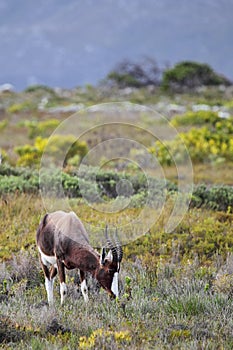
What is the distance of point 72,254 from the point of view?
15.9 feet

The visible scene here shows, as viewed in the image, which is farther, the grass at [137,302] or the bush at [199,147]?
the bush at [199,147]

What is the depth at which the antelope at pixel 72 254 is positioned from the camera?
182 inches

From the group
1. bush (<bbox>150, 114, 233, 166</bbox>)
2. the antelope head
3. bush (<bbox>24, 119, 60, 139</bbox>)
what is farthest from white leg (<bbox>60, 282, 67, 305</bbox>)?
bush (<bbox>24, 119, 60, 139</bbox>)

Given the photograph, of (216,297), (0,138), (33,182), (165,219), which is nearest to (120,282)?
(216,297)

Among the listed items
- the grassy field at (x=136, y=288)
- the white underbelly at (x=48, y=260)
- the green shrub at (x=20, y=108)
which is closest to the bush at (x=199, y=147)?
the grassy field at (x=136, y=288)

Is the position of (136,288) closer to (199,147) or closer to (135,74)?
(199,147)

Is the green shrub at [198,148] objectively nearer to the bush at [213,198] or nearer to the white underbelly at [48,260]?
the bush at [213,198]

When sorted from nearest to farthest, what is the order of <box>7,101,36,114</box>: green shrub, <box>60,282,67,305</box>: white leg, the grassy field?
1. the grassy field
2. <box>60,282,67,305</box>: white leg
3. <box>7,101,36,114</box>: green shrub

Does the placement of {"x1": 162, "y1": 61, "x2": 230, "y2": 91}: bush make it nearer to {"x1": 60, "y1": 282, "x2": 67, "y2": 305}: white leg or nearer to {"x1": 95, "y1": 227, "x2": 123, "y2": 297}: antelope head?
{"x1": 60, "y1": 282, "x2": 67, "y2": 305}: white leg

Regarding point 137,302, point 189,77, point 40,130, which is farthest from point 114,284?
point 189,77

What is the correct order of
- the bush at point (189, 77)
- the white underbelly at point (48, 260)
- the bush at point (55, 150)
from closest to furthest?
the white underbelly at point (48, 260) < the bush at point (55, 150) < the bush at point (189, 77)

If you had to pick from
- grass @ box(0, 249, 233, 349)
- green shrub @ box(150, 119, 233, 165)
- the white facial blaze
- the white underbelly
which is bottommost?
grass @ box(0, 249, 233, 349)

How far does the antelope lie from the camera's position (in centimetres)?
→ 462

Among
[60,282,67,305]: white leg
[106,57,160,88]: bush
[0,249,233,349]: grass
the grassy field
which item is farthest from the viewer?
[106,57,160,88]: bush
